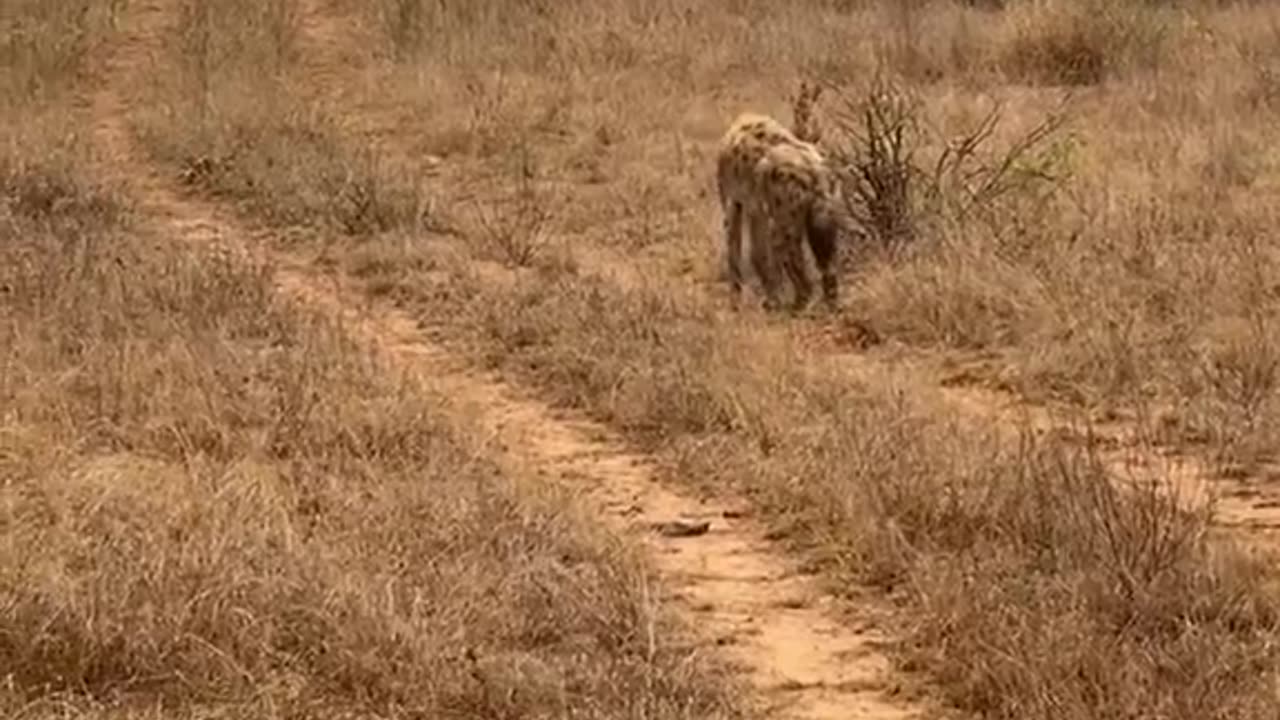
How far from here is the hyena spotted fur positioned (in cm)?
945

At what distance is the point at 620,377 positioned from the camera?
308 inches

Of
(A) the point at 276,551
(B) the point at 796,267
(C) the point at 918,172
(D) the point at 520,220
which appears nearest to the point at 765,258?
(B) the point at 796,267

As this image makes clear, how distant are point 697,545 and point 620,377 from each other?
171 centimetres

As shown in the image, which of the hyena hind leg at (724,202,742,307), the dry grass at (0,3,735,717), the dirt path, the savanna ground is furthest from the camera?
the hyena hind leg at (724,202,742,307)

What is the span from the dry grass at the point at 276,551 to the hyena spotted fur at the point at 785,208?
2160 mm

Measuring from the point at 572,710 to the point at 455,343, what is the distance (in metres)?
4.23

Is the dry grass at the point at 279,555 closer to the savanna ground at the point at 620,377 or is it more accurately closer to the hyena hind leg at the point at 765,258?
the savanna ground at the point at 620,377

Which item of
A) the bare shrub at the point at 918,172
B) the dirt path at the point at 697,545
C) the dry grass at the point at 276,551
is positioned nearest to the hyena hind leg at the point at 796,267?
the bare shrub at the point at 918,172

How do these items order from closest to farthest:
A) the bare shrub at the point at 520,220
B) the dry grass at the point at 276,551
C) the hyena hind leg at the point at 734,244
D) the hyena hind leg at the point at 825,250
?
the dry grass at the point at 276,551 → the hyena hind leg at the point at 825,250 → the hyena hind leg at the point at 734,244 → the bare shrub at the point at 520,220

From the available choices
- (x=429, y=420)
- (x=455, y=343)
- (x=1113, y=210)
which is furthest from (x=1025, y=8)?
(x=429, y=420)

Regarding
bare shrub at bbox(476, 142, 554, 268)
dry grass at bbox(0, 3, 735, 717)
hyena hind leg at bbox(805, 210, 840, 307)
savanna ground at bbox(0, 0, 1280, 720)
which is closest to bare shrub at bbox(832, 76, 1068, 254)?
savanna ground at bbox(0, 0, 1280, 720)

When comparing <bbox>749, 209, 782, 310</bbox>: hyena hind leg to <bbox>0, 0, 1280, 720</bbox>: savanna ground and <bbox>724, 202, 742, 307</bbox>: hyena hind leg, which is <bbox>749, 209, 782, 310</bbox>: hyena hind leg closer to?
<bbox>724, 202, 742, 307</bbox>: hyena hind leg

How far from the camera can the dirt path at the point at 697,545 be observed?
17.0 ft

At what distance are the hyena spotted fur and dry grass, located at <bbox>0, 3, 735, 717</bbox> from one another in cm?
216
